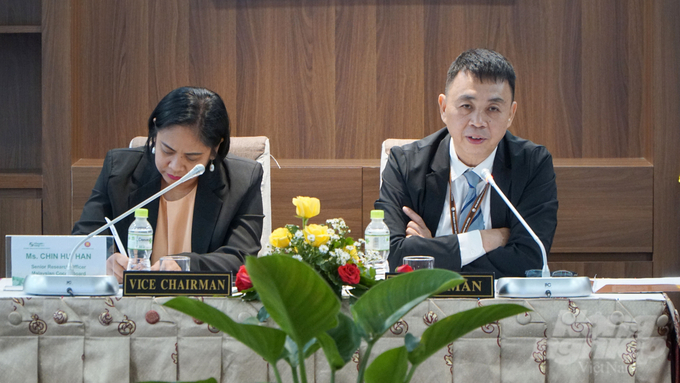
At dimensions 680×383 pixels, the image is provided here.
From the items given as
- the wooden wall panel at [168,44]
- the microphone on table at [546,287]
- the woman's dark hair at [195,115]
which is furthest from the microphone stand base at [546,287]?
the wooden wall panel at [168,44]

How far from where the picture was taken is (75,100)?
10.2 feet

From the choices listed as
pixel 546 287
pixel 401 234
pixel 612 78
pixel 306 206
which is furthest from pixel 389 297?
pixel 612 78

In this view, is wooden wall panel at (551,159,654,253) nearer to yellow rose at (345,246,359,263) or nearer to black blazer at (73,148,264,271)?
black blazer at (73,148,264,271)

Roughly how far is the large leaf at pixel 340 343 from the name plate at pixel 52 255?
0.90 m

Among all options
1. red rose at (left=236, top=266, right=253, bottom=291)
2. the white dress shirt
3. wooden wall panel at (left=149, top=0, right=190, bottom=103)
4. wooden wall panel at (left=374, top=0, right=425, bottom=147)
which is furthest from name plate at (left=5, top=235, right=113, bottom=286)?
wooden wall panel at (left=374, top=0, right=425, bottom=147)

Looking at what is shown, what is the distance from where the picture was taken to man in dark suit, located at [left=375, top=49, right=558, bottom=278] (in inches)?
79.7

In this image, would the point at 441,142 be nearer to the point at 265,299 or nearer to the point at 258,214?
the point at 258,214

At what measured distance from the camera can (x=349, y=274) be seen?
4.17ft

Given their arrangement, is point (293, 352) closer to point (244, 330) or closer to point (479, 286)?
point (244, 330)

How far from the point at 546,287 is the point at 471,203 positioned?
718mm

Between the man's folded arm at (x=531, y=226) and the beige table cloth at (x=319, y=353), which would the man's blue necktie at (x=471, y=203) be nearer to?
the man's folded arm at (x=531, y=226)

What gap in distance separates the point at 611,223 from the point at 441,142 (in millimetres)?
1252

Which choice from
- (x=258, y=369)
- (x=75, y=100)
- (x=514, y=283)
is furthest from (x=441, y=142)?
(x=75, y=100)

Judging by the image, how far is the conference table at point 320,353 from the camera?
132 cm
